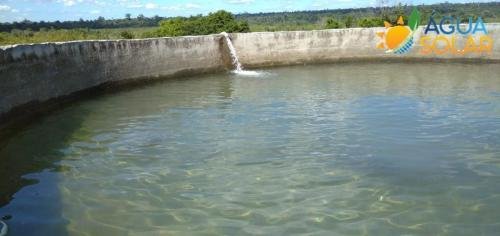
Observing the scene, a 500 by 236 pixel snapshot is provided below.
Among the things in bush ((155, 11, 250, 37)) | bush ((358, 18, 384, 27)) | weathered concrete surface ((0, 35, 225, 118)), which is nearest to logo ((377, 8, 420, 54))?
bush ((358, 18, 384, 27))

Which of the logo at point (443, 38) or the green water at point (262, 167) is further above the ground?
the logo at point (443, 38)

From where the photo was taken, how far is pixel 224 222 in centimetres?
385

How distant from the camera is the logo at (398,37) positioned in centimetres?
1495

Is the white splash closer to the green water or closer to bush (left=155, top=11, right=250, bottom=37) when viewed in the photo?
the green water

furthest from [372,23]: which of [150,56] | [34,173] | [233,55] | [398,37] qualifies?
[34,173]

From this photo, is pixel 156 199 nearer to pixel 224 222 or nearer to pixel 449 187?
pixel 224 222

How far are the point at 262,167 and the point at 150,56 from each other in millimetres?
7620

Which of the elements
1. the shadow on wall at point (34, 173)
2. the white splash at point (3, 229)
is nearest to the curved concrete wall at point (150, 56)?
the shadow on wall at point (34, 173)

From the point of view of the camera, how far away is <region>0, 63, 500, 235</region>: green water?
12.6 feet

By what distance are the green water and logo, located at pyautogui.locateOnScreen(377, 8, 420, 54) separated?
6.02m

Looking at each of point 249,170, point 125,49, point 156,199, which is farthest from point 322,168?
point 125,49

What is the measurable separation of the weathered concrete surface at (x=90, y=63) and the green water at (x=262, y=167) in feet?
1.78

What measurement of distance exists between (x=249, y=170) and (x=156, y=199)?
1074 mm

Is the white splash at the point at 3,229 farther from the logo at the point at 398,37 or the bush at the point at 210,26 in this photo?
the bush at the point at 210,26
